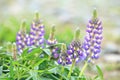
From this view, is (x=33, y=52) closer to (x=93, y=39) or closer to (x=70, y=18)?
(x=93, y=39)

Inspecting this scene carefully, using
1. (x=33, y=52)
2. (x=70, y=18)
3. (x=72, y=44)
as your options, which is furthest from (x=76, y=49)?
(x=70, y=18)

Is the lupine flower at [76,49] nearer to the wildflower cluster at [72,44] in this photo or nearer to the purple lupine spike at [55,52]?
the wildflower cluster at [72,44]

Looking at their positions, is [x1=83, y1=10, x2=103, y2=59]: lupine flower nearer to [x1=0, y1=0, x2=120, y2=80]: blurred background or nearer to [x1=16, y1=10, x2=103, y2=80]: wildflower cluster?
[x1=16, y1=10, x2=103, y2=80]: wildflower cluster

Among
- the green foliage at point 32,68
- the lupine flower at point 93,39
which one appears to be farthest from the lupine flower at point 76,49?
the lupine flower at point 93,39

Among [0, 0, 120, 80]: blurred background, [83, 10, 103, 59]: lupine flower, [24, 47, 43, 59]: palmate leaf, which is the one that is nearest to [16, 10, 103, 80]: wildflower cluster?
[83, 10, 103, 59]: lupine flower

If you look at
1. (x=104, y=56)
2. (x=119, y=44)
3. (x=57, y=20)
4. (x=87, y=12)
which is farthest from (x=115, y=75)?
(x=87, y=12)

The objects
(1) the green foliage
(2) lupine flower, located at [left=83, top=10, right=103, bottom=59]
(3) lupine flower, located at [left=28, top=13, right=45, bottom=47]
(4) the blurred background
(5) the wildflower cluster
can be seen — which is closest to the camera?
(1) the green foliage
